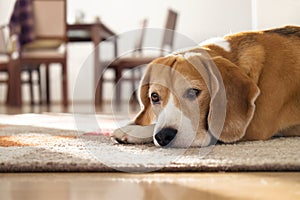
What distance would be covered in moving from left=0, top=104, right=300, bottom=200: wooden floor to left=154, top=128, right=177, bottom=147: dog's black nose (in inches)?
10.4

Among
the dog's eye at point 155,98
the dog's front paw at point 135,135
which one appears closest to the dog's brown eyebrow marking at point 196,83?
the dog's eye at point 155,98

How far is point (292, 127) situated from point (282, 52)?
240 millimetres

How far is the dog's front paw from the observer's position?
5.30 ft

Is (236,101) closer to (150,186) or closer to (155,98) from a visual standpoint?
(155,98)

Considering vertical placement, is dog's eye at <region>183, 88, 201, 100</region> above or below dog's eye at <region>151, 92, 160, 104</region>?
above

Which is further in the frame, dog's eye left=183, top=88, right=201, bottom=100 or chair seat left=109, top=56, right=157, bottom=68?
chair seat left=109, top=56, right=157, bottom=68

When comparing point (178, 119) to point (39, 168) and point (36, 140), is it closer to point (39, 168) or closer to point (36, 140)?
point (39, 168)

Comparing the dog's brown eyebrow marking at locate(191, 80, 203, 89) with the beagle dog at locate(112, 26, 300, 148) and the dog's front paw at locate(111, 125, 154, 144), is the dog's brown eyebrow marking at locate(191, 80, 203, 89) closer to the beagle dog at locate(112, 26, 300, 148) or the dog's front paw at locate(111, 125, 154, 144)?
the beagle dog at locate(112, 26, 300, 148)

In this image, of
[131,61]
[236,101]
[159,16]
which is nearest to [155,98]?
[236,101]

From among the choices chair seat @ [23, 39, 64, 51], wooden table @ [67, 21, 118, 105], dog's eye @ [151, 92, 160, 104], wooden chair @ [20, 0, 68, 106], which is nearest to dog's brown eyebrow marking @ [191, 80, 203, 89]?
dog's eye @ [151, 92, 160, 104]

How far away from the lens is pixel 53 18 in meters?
5.15

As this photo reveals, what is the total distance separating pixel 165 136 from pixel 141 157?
0.15m

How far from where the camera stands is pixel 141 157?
1325mm

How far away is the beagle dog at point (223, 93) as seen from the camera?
4.79 feet
